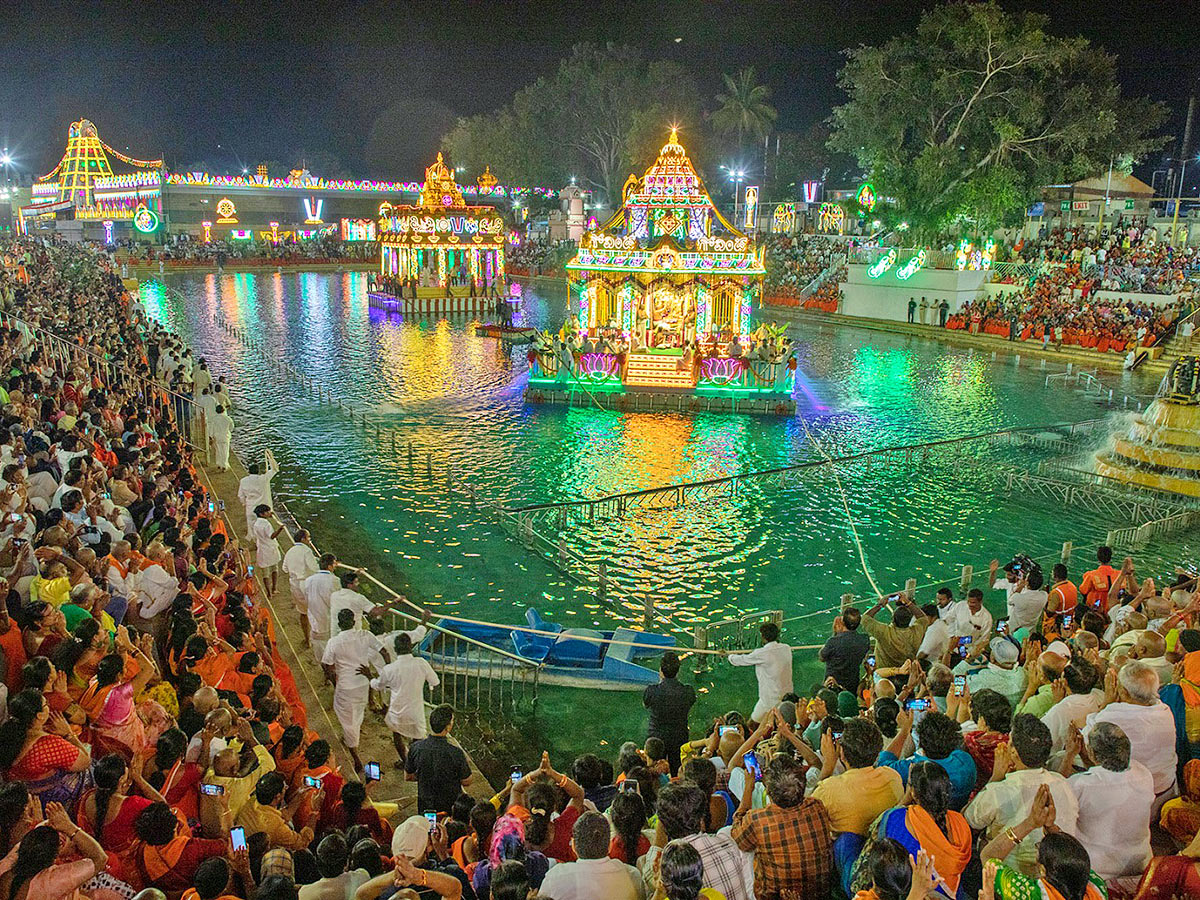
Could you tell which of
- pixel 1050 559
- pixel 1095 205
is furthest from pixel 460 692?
pixel 1095 205

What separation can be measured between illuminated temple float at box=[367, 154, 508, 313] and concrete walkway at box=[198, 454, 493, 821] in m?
29.3

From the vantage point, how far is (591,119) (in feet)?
194

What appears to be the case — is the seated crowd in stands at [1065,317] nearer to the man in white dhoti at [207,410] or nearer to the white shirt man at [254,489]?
the man in white dhoti at [207,410]

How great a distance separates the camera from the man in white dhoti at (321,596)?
24.8ft

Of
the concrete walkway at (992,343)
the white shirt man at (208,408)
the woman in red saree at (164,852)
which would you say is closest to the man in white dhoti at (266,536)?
the white shirt man at (208,408)

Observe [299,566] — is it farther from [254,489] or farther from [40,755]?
[40,755]

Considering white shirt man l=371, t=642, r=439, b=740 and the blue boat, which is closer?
white shirt man l=371, t=642, r=439, b=740

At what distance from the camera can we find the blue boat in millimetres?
8391

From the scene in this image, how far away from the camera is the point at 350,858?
3.82 metres

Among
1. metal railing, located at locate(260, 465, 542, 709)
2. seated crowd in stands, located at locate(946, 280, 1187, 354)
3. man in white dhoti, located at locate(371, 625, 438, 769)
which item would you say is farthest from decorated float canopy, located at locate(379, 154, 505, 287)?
man in white dhoti, located at locate(371, 625, 438, 769)

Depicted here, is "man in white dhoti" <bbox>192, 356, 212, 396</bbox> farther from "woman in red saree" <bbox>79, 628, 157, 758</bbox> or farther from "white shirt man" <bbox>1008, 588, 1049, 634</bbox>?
"white shirt man" <bbox>1008, 588, 1049, 634</bbox>

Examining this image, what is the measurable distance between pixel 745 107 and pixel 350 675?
198 ft

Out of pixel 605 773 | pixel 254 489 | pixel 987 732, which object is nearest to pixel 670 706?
pixel 605 773

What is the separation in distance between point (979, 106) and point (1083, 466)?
85.7 feet
